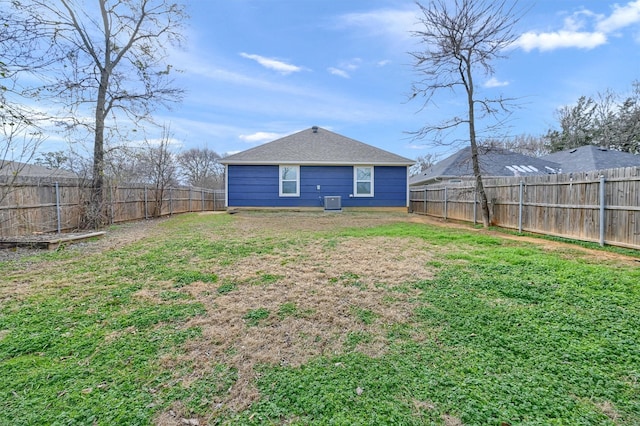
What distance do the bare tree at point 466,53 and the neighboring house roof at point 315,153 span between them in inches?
178

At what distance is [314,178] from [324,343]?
39.5 ft

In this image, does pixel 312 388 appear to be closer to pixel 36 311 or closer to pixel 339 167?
pixel 36 311

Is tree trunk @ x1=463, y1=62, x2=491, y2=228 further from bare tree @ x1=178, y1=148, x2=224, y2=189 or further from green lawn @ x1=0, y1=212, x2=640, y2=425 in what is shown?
bare tree @ x1=178, y1=148, x2=224, y2=189

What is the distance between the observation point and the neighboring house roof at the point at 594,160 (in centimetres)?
1648

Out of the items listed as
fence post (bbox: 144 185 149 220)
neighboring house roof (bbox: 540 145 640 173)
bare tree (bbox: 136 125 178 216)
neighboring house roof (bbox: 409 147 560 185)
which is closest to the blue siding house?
bare tree (bbox: 136 125 178 216)

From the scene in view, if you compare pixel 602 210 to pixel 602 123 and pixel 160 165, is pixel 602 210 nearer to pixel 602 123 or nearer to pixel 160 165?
pixel 160 165

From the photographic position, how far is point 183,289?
3.52 meters

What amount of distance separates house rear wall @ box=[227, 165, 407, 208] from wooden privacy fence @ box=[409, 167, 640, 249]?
4.33 meters

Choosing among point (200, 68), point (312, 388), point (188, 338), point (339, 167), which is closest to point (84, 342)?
point (188, 338)

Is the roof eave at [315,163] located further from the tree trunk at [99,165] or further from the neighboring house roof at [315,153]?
the tree trunk at [99,165]

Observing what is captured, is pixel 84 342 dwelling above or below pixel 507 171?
below

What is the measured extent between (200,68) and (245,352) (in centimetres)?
1215

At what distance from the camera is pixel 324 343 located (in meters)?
2.38

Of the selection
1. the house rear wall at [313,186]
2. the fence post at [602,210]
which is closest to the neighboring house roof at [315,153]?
the house rear wall at [313,186]
